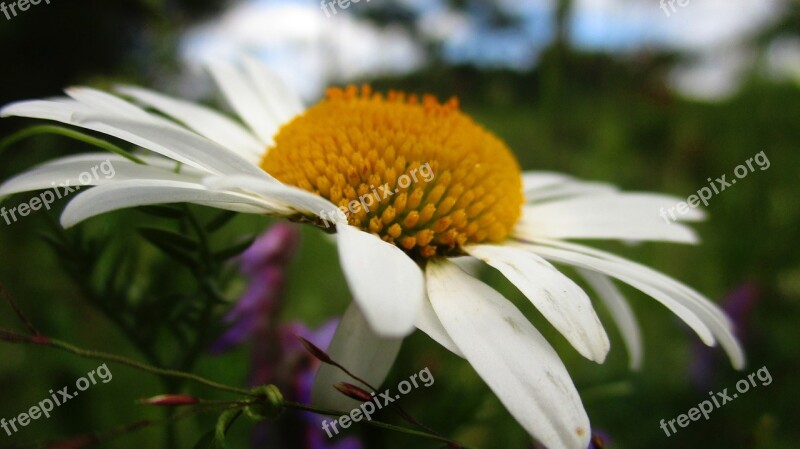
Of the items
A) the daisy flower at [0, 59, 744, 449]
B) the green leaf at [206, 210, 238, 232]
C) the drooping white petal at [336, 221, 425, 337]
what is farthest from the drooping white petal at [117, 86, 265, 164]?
the drooping white petal at [336, 221, 425, 337]

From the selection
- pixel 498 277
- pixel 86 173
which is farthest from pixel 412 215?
pixel 498 277

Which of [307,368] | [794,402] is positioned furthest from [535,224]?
[794,402]

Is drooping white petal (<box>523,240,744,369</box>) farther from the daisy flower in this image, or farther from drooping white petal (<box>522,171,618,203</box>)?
drooping white petal (<box>522,171,618,203</box>)

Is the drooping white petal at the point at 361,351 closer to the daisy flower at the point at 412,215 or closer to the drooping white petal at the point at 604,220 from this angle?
the daisy flower at the point at 412,215

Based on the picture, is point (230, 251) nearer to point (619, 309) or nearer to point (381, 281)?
point (381, 281)

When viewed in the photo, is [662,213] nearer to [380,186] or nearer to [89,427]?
[380,186]

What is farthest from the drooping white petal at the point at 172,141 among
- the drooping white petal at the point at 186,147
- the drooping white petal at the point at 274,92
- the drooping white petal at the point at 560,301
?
the drooping white petal at the point at 274,92
